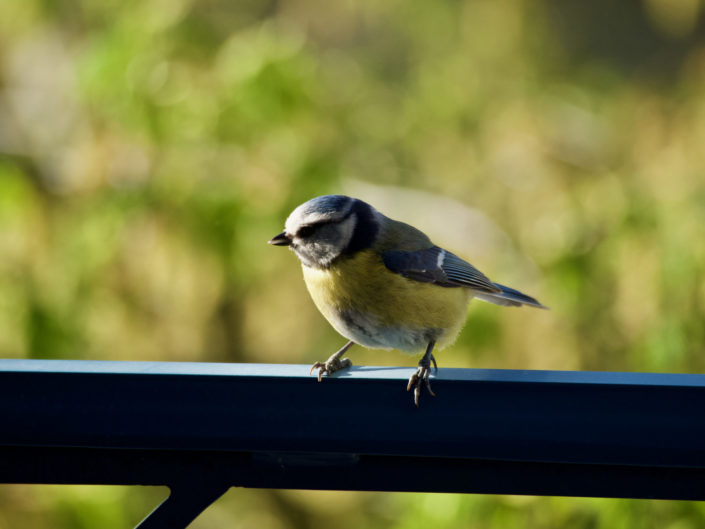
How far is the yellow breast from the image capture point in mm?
1661

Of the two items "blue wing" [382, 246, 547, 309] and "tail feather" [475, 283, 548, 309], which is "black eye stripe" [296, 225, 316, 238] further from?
"tail feather" [475, 283, 548, 309]

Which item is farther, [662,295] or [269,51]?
[269,51]

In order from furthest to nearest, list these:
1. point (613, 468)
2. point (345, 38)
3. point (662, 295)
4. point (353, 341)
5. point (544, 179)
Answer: point (345, 38), point (544, 179), point (662, 295), point (353, 341), point (613, 468)

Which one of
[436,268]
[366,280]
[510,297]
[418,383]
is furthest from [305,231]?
[418,383]

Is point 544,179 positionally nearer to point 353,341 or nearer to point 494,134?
point 494,134

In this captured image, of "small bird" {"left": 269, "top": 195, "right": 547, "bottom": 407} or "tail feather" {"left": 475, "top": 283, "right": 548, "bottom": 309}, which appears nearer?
"small bird" {"left": 269, "top": 195, "right": 547, "bottom": 407}

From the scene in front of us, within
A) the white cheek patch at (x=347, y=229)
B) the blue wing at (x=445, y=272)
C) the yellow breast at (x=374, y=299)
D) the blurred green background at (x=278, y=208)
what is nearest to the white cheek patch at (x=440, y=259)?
the blue wing at (x=445, y=272)

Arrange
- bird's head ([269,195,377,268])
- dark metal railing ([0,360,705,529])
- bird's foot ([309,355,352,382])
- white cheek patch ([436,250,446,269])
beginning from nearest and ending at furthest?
dark metal railing ([0,360,705,529]) < bird's foot ([309,355,352,382]) < bird's head ([269,195,377,268]) < white cheek patch ([436,250,446,269])

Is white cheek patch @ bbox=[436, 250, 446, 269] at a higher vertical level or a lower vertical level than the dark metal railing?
higher

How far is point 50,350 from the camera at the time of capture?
9.00 ft

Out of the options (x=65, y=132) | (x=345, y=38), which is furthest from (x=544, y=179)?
(x=345, y=38)

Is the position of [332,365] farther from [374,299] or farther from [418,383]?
[418,383]

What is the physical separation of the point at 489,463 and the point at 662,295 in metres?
1.60

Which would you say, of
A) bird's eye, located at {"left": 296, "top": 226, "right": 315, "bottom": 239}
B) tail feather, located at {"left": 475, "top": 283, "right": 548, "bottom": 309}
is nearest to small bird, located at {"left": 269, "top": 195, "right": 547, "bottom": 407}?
bird's eye, located at {"left": 296, "top": 226, "right": 315, "bottom": 239}
